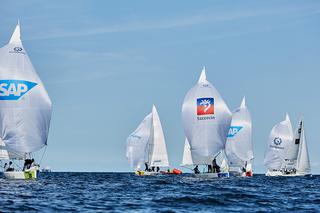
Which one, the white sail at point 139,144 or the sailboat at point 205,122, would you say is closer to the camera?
the sailboat at point 205,122

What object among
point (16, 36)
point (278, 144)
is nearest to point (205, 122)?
point (16, 36)

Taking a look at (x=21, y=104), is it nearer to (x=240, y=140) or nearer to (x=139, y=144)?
(x=240, y=140)

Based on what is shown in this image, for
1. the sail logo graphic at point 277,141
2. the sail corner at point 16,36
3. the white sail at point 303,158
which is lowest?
the white sail at point 303,158

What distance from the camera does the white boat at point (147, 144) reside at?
4520 inches

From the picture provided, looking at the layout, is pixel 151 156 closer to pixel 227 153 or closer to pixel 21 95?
pixel 227 153

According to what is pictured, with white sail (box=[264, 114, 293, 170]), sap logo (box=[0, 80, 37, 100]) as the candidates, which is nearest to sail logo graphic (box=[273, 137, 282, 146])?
white sail (box=[264, 114, 293, 170])

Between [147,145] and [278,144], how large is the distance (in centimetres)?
2381

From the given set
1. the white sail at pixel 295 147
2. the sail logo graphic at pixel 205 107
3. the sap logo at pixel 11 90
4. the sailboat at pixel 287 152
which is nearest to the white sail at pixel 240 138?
the white sail at pixel 295 147

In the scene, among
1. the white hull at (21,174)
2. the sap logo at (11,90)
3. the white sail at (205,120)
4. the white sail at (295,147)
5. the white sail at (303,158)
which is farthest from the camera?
the white sail at (303,158)

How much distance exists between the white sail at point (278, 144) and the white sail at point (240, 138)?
418 inches

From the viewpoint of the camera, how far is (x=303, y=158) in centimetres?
11031

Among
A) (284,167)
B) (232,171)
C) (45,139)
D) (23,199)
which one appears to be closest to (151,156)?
(232,171)

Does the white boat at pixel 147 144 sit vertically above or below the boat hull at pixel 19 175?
above

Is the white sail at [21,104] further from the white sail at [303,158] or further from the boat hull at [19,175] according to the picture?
the white sail at [303,158]
